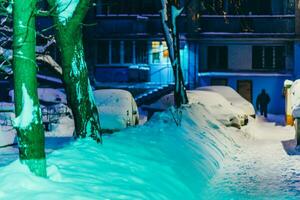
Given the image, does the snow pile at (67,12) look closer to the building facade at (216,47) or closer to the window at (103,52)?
the building facade at (216,47)

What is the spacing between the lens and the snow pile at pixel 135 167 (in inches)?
307

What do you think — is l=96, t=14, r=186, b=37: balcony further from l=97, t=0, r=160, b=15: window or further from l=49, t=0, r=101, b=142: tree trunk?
l=49, t=0, r=101, b=142: tree trunk

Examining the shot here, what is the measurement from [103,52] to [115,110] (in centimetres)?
1867

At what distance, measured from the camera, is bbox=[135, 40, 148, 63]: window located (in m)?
34.6

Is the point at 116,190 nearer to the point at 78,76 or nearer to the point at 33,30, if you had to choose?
the point at 33,30

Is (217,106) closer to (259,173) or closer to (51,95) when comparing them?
(259,173)

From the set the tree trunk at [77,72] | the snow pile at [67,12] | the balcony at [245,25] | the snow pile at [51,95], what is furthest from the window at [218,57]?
the snow pile at [67,12]

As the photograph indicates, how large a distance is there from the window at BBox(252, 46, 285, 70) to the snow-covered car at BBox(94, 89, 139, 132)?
17.0 metres

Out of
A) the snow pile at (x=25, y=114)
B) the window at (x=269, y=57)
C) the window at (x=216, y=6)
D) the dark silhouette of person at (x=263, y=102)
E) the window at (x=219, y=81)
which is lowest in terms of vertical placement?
the dark silhouette of person at (x=263, y=102)

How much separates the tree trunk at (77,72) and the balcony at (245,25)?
72.5ft

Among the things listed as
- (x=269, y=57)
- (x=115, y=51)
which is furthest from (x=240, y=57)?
(x=115, y=51)

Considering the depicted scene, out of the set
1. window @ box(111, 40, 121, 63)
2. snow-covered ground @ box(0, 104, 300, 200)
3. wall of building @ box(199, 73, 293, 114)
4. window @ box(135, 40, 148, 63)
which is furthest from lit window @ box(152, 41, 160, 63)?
snow-covered ground @ box(0, 104, 300, 200)

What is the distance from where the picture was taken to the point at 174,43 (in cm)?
2183

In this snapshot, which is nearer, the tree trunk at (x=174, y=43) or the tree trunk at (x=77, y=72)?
the tree trunk at (x=77, y=72)
